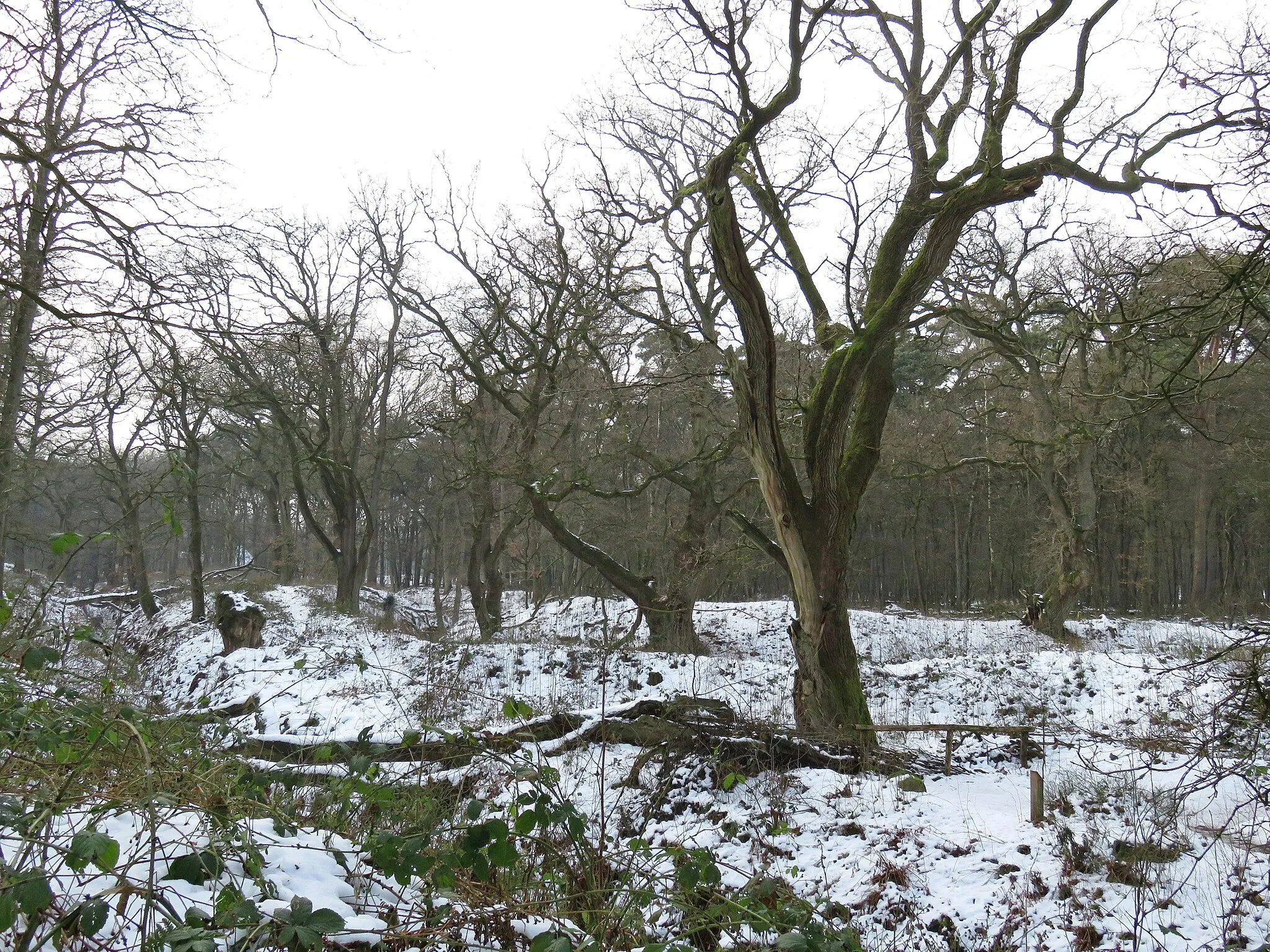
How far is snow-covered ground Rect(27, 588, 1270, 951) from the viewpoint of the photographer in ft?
15.8

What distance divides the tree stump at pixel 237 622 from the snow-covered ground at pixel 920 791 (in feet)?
1.69

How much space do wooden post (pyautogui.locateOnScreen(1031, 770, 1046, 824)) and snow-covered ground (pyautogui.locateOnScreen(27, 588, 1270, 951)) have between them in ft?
0.34

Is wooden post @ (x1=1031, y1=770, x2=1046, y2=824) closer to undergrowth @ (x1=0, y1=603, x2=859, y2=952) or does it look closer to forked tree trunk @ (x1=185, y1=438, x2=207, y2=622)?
undergrowth @ (x1=0, y1=603, x2=859, y2=952)


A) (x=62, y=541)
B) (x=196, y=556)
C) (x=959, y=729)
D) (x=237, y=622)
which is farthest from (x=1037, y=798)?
(x=196, y=556)

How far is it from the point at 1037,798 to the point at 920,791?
49.2 inches

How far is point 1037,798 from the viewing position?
631 centimetres

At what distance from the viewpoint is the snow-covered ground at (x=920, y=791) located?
4812mm

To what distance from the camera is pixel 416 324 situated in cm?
2278

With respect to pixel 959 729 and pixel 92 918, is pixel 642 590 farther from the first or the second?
pixel 92 918

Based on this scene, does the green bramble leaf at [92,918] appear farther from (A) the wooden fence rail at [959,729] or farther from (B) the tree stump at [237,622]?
(B) the tree stump at [237,622]

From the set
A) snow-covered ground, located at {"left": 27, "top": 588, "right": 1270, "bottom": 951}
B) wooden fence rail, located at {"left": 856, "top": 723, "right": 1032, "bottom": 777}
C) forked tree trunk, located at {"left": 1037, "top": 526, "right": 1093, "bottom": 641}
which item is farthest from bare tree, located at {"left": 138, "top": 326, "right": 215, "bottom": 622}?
forked tree trunk, located at {"left": 1037, "top": 526, "right": 1093, "bottom": 641}

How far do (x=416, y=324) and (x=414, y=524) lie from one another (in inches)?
944

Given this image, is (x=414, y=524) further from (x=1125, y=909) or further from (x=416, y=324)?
(x=1125, y=909)

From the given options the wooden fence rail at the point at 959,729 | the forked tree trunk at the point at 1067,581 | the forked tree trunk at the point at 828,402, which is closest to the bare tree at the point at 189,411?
the forked tree trunk at the point at 828,402
